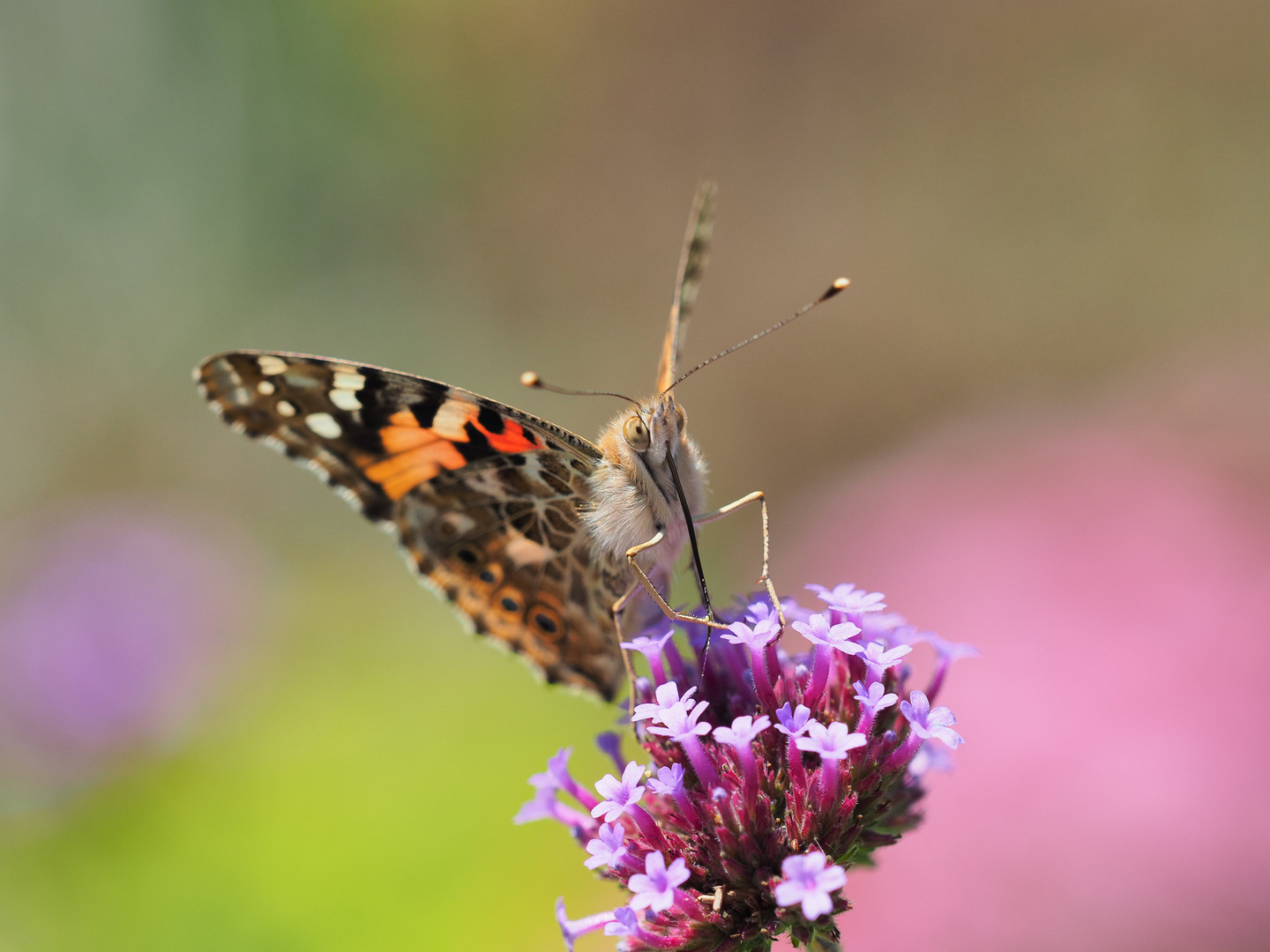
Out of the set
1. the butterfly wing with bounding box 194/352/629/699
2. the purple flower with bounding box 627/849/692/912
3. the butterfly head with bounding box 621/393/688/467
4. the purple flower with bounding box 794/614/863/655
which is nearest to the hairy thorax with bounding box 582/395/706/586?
the butterfly head with bounding box 621/393/688/467

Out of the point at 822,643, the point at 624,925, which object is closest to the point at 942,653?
the point at 822,643

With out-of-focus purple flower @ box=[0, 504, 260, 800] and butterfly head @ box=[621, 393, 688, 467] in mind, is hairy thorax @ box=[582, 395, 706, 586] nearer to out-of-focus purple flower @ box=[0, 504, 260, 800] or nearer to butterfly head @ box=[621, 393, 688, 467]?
butterfly head @ box=[621, 393, 688, 467]

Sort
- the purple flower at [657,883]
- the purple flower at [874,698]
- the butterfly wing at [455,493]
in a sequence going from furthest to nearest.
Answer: the butterfly wing at [455,493] < the purple flower at [874,698] < the purple flower at [657,883]

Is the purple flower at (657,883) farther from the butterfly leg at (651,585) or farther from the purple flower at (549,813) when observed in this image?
the butterfly leg at (651,585)

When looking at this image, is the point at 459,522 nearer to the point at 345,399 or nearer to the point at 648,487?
the point at 345,399

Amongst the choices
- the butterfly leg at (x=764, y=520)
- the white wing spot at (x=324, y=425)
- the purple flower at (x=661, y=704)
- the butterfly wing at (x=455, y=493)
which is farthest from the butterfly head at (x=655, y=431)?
the white wing spot at (x=324, y=425)

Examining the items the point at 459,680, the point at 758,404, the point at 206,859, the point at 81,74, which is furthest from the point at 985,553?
the point at 81,74

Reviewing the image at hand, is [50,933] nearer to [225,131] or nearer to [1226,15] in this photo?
[225,131]
